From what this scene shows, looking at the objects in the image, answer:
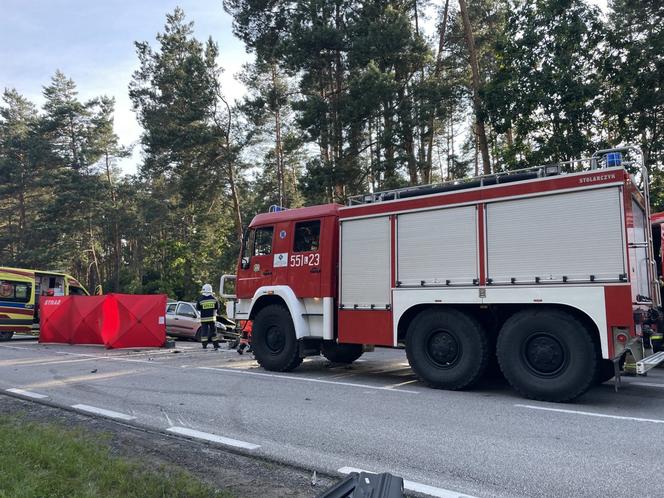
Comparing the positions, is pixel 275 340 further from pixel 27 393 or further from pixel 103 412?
pixel 27 393

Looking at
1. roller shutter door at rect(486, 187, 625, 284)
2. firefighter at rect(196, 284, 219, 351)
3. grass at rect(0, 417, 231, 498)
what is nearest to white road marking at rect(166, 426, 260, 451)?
grass at rect(0, 417, 231, 498)

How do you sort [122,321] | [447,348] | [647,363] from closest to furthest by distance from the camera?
[647,363]
[447,348]
[122,321]

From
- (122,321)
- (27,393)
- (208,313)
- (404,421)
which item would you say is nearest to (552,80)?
(208,313)

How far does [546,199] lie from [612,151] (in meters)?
1.09

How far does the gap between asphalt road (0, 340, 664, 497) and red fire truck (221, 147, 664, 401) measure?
0.60 metres

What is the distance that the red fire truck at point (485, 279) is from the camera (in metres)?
6.53

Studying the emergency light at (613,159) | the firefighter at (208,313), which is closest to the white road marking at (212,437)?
the emergency light at (613,159)

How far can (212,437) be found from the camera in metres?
5.25

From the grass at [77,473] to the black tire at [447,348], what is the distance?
450 cm

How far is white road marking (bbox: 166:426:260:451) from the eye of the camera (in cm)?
495

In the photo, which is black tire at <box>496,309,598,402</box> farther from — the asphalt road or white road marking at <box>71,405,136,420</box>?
white road marking at <box>71,405,136,420</box>

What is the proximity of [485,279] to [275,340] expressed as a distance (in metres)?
4.23

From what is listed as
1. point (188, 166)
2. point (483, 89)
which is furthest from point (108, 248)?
point (483, 89)

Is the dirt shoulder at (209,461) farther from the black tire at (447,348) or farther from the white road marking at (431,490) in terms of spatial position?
the black tire at (447,348)
